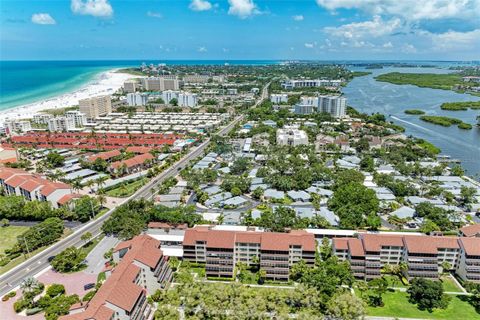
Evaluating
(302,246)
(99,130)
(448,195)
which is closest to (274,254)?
(302,246)

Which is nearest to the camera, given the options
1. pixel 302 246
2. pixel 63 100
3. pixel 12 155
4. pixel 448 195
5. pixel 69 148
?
pixel 302 246

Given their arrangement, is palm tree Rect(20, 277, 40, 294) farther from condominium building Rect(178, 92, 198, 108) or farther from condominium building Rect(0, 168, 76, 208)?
condominium building Rect(178, 92, 198, 108)

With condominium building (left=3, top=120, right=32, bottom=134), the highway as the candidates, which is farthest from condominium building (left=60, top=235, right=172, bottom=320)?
condominium building (left=3, top=120, right=32, bottom=134)

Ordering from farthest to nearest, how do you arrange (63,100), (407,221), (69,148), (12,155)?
1. (63,100)
2. (69,148)
3. (12,155)
4. (407,221)

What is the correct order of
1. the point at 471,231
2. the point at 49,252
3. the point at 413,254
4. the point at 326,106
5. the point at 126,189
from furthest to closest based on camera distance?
the point at 326,106
the point at 126,189
the point at 49,252
the point at 471,231
the point at 413,254

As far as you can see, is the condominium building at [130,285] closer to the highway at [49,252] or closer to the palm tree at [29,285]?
the palm tree at [29,285]

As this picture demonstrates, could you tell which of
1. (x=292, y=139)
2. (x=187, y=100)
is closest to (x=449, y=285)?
(x=292, y=139)

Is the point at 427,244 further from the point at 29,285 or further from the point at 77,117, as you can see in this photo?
the point at 77,117

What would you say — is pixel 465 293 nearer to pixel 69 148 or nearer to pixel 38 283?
pixel 38 283
